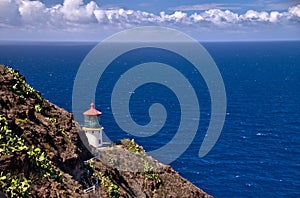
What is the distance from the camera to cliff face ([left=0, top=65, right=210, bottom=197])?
81.9 feet

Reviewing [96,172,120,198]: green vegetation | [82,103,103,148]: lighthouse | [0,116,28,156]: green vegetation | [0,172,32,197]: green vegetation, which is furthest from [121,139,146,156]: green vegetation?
[0,172,32,197]: green vegetation

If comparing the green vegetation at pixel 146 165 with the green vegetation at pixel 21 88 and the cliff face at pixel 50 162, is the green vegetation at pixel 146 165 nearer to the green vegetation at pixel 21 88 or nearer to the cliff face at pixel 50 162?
the cliff face at pixel 50 162

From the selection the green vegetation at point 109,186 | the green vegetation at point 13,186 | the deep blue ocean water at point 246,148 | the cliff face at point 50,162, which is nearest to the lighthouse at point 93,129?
the cliff face at point 50,162

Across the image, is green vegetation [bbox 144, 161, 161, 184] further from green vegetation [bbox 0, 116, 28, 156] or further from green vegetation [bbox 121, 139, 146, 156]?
green vegetation [bbox 0, 116, 28, 156]

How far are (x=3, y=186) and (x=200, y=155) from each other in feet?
236

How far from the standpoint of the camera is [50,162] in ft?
94.0

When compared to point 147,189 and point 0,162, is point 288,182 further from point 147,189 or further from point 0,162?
point 0,162

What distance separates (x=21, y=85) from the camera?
3684 centimetres

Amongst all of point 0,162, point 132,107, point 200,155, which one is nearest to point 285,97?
point 132,107

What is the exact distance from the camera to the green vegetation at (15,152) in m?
22.9

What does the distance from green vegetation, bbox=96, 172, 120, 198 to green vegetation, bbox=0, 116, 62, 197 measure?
27.6 feet

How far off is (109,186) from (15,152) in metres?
12.9

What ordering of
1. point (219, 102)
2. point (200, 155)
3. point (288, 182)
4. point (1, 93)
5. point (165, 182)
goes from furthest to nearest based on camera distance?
point (219, 102) → point (200, 155) → point (288, 182) → point (165, 182) → point (1, 93)

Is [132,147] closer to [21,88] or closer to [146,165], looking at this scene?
[146,165]
